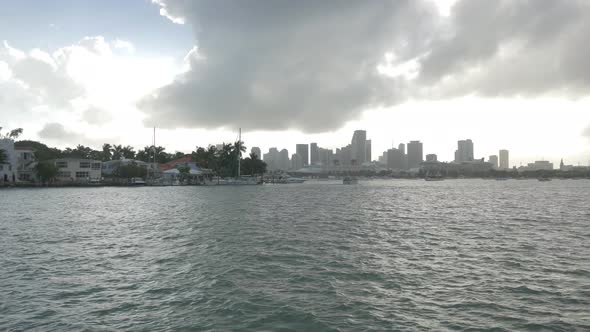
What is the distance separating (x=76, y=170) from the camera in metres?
118

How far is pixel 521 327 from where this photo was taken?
1144 cm

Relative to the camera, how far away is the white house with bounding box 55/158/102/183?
11555 cm

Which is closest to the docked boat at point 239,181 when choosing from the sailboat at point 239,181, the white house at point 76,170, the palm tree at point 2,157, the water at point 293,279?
the sailboat at point 239,181

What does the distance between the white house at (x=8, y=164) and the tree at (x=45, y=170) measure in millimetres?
6247

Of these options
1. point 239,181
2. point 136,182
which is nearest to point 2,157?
point 136,182

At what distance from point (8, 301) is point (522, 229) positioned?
37.0 meters

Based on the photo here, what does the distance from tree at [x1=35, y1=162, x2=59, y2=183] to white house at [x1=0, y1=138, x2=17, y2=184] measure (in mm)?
6247

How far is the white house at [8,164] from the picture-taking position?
333 feet

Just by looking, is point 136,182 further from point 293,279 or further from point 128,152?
point 293,279

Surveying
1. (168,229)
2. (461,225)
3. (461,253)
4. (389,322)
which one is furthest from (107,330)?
(461,225)

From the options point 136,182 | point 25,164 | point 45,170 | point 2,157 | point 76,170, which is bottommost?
point 136,182

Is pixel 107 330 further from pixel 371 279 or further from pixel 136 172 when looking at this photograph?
pixel 136 172

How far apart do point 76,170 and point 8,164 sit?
1785 cm

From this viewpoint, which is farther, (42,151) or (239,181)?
(239,181)
